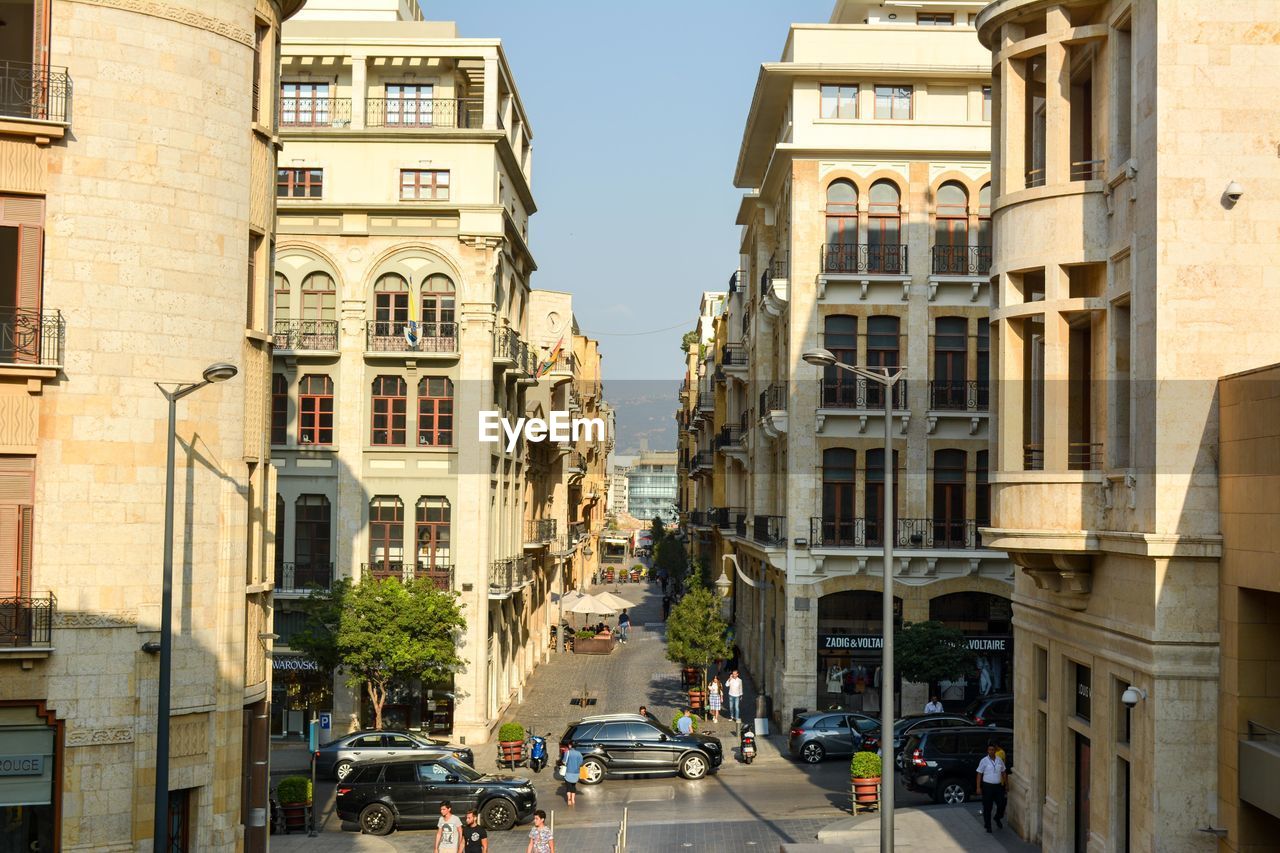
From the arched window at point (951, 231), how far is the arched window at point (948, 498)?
590 centimetres

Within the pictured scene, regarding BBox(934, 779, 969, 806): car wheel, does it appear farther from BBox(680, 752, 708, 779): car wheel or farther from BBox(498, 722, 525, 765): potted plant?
BBox(498, 722, 525, 765): potted plant

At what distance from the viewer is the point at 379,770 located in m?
30.5

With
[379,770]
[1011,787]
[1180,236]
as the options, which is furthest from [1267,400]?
[379,770]

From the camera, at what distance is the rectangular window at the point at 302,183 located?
43.5m

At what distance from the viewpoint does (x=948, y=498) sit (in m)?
42.6

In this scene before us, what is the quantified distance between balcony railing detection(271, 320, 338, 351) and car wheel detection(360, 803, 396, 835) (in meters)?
17.4

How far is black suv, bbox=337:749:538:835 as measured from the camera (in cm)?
3014

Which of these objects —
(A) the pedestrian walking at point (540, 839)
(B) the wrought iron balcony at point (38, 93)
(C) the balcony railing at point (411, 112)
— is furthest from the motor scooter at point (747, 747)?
(B) the wrought iron balcony at point (38, 93)

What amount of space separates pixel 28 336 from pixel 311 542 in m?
23.7

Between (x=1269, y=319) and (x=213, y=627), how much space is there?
16.7 m

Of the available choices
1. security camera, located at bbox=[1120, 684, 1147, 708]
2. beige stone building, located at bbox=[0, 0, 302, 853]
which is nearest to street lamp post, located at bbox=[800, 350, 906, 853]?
security camera, located at bbox=[1120, 684, 1147, 708]

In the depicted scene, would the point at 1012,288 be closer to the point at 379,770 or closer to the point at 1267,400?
the point at 1267,400

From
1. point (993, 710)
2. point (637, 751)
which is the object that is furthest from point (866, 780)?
point (993, 710)

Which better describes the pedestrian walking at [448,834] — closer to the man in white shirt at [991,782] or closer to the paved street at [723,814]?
the paved street at [723,814]
